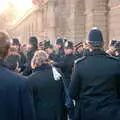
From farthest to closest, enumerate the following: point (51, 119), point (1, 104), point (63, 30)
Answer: point (63, 30), point (51, 119), point (1, 104)

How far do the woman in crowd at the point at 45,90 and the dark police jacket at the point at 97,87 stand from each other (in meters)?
0.91

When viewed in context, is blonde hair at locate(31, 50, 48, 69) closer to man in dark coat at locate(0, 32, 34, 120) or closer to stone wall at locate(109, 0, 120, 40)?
man in dark coat at locate(0, 32, 34, 120)

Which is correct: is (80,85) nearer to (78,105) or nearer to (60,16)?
(78,105)

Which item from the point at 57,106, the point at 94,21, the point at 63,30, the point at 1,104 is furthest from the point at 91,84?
the point at 63,30

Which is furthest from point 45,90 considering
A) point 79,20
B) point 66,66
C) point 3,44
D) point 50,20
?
point 50,20

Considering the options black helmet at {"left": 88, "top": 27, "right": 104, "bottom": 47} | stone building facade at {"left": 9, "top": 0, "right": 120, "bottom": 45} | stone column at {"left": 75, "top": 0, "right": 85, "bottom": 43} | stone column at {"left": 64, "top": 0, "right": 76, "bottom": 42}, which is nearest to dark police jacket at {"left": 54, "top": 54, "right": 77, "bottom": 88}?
black helmet at {"left": 88, "top": 27, "right": 104, "bottom": 47}

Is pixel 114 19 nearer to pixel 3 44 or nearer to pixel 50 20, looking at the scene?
pixel 50 20

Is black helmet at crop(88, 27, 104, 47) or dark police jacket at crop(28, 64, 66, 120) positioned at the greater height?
black helmet at crop(88, 27, 104, 47)

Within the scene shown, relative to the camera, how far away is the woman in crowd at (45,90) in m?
8.20

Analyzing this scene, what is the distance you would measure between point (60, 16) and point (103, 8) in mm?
10558

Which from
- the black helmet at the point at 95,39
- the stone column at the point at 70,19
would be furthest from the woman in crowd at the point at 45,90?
the stone column at the point at 70,19

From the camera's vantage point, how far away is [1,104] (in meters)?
4.96

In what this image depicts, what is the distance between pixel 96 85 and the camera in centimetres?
712

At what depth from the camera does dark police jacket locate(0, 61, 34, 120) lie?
4949 mm
